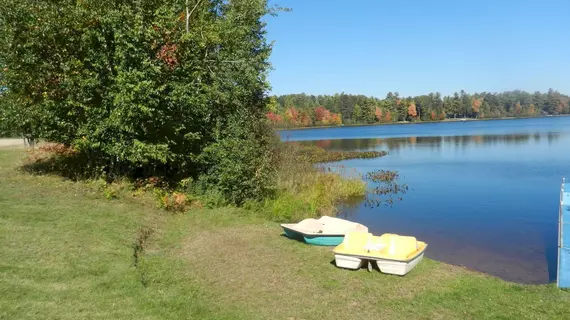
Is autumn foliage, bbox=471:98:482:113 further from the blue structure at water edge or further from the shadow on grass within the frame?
the blue structure at water edge

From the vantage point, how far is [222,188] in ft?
49.5

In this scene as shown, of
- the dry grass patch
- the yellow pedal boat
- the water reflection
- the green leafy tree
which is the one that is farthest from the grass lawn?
the water reflection

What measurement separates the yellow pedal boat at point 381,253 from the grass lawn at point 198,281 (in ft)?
0.62

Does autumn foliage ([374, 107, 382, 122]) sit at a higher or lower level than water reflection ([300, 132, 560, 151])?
higher

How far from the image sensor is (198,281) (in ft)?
27.0

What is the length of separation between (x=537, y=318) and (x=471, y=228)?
32.5 feet

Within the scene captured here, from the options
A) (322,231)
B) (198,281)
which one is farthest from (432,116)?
(198,281)

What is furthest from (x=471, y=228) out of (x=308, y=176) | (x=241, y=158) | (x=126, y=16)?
(x=126, y=16)

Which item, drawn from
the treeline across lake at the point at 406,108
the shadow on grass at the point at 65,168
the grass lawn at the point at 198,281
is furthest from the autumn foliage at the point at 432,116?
→ the grass lawn at the point at 198,281

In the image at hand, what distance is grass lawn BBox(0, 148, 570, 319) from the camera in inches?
261

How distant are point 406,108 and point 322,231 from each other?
465 feet

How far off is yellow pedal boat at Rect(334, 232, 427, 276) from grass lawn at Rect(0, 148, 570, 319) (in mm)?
188

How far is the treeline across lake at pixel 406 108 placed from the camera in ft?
444

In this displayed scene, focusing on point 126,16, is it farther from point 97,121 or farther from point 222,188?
point 222,188
